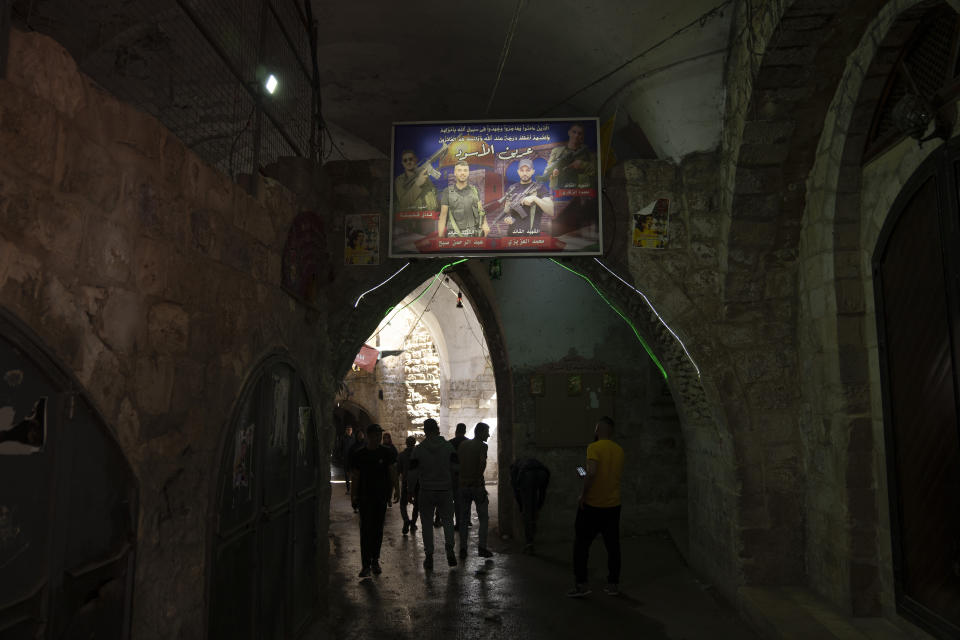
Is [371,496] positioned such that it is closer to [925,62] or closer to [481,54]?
[481,54]

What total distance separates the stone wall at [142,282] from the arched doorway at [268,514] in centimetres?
17

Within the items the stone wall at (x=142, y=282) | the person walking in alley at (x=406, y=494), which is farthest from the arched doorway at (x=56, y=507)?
the person walking in alley at (x=406, y=494)

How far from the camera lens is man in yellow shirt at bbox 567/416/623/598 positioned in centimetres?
515

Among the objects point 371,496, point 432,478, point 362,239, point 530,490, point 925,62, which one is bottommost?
point 530,490

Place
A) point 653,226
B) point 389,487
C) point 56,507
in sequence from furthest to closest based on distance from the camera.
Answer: point 389,487 → point 653,226 → point 56,507

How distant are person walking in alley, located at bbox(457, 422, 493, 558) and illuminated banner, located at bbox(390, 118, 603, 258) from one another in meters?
2.37

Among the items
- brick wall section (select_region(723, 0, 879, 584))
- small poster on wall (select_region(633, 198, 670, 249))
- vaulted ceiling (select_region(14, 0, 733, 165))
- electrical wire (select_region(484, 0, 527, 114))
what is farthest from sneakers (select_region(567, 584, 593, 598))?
electrical wire (select_region(484, 0, 527, 114))

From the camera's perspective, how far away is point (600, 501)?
Result: 516 centimetres

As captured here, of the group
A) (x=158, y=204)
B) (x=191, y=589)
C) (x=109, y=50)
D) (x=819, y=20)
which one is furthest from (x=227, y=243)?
(x=109, y=50)

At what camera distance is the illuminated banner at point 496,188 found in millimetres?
5266

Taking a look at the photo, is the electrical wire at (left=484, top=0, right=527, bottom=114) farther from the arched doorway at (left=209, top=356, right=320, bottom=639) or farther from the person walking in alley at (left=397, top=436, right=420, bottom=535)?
the person walking in alley at (left=397, top=436, right=420, bottom=535)

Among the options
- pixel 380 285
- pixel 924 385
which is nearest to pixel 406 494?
pixel 380 285

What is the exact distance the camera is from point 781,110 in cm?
450

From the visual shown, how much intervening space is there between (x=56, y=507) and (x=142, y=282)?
0.82m
